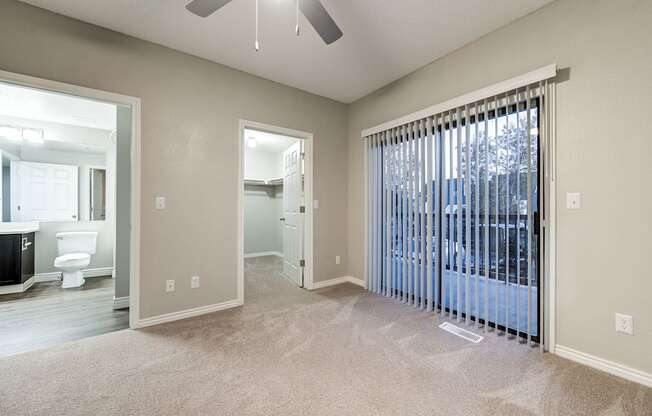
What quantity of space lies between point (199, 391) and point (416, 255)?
2.28 metres

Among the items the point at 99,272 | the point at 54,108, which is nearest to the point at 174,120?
the point at 54,108

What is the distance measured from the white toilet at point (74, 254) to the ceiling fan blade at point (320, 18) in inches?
169

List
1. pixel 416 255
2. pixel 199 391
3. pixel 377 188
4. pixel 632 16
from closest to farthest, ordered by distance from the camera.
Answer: pixel 199 391, pixel 632 16, pixel 416 255, pixel 377 188

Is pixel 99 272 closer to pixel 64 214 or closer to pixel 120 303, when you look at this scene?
pixel 64 214

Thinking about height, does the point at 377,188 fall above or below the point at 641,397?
above

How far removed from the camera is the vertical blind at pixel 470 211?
2.08 metres

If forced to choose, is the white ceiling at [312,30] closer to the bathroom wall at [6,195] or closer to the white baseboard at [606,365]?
the white baseboard at [606,365]

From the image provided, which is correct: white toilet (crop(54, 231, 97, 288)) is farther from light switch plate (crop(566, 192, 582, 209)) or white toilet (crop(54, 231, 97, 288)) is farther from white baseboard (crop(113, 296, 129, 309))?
light switch plate (crop(566, 192, 582, 209))

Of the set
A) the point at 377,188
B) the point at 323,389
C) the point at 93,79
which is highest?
the point at 93,79

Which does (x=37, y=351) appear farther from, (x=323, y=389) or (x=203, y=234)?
(x=323, y=389)

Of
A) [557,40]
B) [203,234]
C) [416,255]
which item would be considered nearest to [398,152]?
[416,255]

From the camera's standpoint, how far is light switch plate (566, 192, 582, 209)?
73.5 inches

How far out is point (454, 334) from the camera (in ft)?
7.47

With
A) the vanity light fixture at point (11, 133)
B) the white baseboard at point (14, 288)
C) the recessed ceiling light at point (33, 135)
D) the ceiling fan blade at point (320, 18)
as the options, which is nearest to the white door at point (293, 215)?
the ceiling fan blade at point (320, 18)
